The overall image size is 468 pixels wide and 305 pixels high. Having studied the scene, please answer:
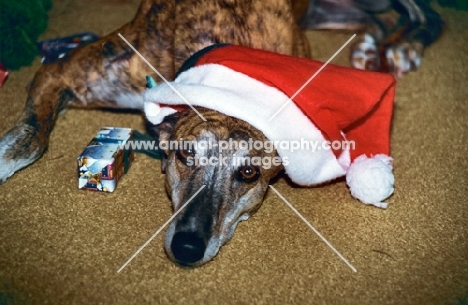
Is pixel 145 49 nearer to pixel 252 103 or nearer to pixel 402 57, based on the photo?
pixel 252 103

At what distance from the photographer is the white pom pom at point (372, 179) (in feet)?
6.34

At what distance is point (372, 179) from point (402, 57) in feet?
3.88

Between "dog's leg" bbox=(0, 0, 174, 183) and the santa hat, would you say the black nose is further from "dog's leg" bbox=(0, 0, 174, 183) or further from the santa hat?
"dog's leg" bbox=(0, 0, 174, 183)

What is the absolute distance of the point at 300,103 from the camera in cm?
172

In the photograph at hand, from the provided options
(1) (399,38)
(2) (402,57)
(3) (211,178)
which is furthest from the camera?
(1) (399,38)

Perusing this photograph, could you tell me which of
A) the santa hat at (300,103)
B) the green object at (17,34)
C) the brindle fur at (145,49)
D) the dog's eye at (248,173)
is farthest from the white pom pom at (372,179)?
the green object at (17,34)

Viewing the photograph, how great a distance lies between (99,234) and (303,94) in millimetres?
806

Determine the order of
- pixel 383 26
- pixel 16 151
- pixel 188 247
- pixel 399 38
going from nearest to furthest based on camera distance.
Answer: pixel 188 247 < pixel 16 151 < pixel 399 38 < pixel 383 26

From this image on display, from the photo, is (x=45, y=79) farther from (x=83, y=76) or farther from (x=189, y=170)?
(x=189, y=170)

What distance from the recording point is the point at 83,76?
90.4 inches

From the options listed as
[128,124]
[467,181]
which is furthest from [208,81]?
[467,181]

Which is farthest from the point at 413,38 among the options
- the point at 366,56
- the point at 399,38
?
the point at 366,56

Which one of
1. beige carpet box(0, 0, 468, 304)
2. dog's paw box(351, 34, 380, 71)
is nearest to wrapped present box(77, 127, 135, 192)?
beige carpet box(0, 0, 468, 304)

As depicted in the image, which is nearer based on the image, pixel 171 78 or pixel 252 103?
pixel 252 103
